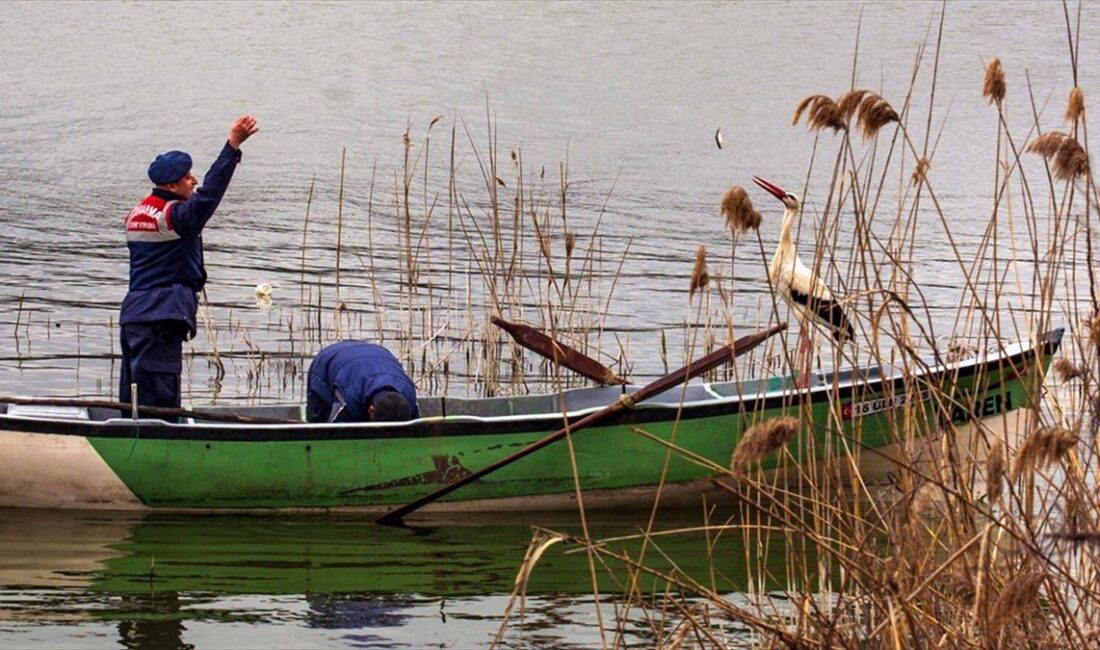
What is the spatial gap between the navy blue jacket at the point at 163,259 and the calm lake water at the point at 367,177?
937 mm

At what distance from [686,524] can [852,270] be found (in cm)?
338

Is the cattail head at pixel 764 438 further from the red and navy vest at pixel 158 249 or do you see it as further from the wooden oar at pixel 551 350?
the red and navy vest at pixel 158 249

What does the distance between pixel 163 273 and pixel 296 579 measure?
1559 mm

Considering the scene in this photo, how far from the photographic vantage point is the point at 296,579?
6930 millimetres

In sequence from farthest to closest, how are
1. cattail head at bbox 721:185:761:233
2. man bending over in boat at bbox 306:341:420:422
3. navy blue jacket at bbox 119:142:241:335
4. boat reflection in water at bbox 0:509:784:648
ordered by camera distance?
man bending over in boat at bbox 306:341:420:422, navy blue jacket at bbox 119:142:241:335, boat reflection in water at bbox 0:509:784:648, cattail head at bbox 721:185:761:233

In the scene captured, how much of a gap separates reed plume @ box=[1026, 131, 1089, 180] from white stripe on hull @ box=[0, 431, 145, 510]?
492 cm

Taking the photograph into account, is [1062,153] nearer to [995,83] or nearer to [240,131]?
[995,83]

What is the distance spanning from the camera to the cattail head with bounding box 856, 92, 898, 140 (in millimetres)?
3820

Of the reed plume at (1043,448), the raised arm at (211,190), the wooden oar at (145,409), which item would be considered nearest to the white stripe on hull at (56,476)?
the wooden oar at (145,409)

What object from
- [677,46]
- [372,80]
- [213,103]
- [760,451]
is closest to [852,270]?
[760,451]

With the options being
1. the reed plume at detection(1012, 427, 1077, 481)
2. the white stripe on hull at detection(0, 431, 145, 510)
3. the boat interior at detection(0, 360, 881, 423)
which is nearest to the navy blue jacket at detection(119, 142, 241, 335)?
the white stripe on hull at detection(0, 431, 145, 510)

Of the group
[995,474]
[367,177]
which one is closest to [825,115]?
[995,474]

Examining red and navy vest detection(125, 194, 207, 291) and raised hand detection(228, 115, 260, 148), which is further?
red and navy vest detection(125, 194, 207, 291)

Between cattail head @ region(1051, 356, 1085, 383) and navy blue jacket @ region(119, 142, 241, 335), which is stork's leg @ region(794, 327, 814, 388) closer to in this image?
cattail head @ region(1051, 356, 1085, 383)
